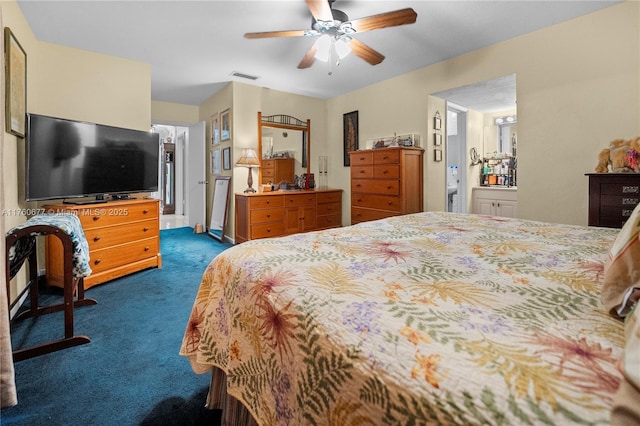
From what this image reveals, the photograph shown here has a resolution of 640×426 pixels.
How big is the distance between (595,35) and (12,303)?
5211mm

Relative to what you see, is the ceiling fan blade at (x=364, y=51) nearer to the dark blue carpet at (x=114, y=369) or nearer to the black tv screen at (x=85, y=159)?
the black tv screen at (x=85, y=159)

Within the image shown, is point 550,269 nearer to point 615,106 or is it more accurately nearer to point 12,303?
point 615,106

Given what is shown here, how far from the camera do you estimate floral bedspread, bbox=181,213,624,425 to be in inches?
18.2

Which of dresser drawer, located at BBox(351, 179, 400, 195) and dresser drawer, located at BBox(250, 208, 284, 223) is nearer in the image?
dresser drawer, located at BBox(351, 179, 400, 195)

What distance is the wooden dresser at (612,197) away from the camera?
2289 millimetres

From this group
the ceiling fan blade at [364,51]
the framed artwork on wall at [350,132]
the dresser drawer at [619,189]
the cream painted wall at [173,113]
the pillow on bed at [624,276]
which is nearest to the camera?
the pillow on bed at [624,276]

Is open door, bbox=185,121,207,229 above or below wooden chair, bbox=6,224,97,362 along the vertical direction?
above

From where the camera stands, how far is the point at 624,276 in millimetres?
644

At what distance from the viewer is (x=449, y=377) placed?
1.61 feet

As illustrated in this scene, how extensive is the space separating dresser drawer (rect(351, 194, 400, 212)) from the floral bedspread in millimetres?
2695

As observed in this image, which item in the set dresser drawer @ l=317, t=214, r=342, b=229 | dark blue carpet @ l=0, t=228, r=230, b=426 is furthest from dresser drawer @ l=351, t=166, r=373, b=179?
dark blue carpet @ l=0, t=228, r=230, b=426

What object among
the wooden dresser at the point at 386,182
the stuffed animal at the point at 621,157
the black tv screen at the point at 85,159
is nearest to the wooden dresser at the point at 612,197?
the stuffed animal at the point at 621,157

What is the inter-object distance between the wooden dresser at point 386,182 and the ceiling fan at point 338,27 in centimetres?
135

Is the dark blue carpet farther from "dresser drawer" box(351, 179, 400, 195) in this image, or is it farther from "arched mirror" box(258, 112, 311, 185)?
"arched mirror" box(258, 112, 311, 185)
